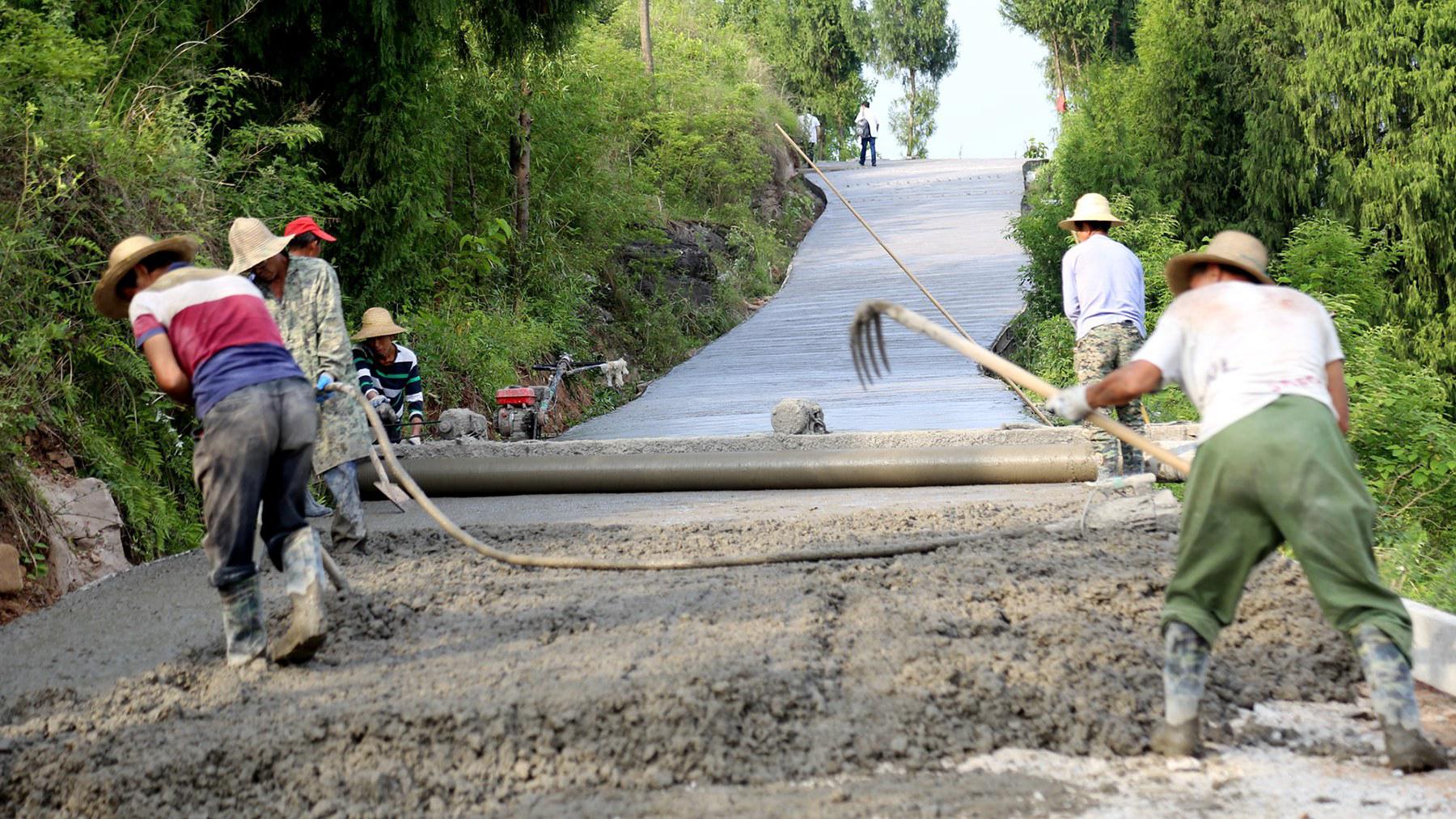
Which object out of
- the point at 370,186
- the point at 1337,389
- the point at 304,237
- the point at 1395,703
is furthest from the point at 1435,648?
the point at 370,186

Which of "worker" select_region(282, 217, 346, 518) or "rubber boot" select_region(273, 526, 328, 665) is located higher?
"worker" select_region(282, 217, 346, 518)

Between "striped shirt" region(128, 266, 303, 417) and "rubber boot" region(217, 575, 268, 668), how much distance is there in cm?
66

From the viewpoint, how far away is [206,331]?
16.9 ft

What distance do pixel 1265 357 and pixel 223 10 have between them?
9.75 meters

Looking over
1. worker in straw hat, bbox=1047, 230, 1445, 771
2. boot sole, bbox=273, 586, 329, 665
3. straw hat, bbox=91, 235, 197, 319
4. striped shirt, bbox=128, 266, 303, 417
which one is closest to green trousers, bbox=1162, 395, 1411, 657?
worker in straw hat, bbox=1047, 230, 1445, 771

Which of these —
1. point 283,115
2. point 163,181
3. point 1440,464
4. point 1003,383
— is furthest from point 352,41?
point 1440,464

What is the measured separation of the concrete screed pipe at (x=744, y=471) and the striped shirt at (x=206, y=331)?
4.30 metres

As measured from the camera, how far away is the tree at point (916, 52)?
47625 mm

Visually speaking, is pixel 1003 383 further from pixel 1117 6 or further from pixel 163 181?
pixel 1117 6

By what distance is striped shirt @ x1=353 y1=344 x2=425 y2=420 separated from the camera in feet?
32.3

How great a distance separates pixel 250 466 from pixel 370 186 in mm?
8416

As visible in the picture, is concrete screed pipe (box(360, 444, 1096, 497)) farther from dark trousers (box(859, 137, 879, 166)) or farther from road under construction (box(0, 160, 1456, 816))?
dark trousers (box(859, 137, 879, 166))

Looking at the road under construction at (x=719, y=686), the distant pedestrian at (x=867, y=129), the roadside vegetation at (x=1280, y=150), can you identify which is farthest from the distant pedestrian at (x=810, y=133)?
the road under construction at (x=719, y=686)

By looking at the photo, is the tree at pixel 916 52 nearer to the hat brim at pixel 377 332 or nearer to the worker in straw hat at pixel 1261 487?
the hat brim at pixel 377 332
